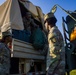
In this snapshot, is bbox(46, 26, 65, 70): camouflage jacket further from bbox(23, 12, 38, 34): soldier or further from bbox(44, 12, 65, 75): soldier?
bbox(23, 12, 38, 34): soldier

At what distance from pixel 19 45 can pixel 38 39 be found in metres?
0.69

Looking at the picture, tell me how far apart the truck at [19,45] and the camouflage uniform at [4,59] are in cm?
13

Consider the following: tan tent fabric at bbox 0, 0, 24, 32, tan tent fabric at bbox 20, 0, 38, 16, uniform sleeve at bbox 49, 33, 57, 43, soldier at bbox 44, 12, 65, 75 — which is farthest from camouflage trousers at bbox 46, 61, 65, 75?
tan tent fabric at bbox 20, 0, 38, 16

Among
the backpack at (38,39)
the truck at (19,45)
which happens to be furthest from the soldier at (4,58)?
the backpack at (38,39)

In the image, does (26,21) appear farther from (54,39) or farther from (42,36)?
(54,39)

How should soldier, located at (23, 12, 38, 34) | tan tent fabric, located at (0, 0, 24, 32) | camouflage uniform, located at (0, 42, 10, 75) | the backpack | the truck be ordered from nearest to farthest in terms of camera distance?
1. camouflage uniform, located at (0, 42, 10, 75)
2. the truck
3. tan tent fabric, located at (0, 0, 24, 32)
4. the backpack
5. soldier, located at (23, 12, 38, 34)

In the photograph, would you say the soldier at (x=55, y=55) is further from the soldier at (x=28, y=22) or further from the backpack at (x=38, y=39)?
the soldier at (x=28, y=22)

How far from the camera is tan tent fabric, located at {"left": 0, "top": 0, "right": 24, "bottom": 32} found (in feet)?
12.9

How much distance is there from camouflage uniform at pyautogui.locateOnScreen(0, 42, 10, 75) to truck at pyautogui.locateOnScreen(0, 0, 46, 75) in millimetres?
132

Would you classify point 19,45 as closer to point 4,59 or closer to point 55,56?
point 4,59

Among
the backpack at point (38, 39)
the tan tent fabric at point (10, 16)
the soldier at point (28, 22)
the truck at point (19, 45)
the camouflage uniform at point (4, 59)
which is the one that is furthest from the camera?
the soldier at point (28, 22)

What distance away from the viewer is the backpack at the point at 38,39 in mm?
4203

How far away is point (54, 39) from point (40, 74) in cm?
68

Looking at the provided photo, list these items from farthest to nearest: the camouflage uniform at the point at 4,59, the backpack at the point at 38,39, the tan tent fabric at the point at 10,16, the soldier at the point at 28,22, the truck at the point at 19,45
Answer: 1. the soldier at the point at 28,22
2. the backpack at the point at 38,39
3. the tan tent fabric at the point at 10,16
4. the truck at the point at 19,45
5. the camouflage uniform at the point at 4,59
